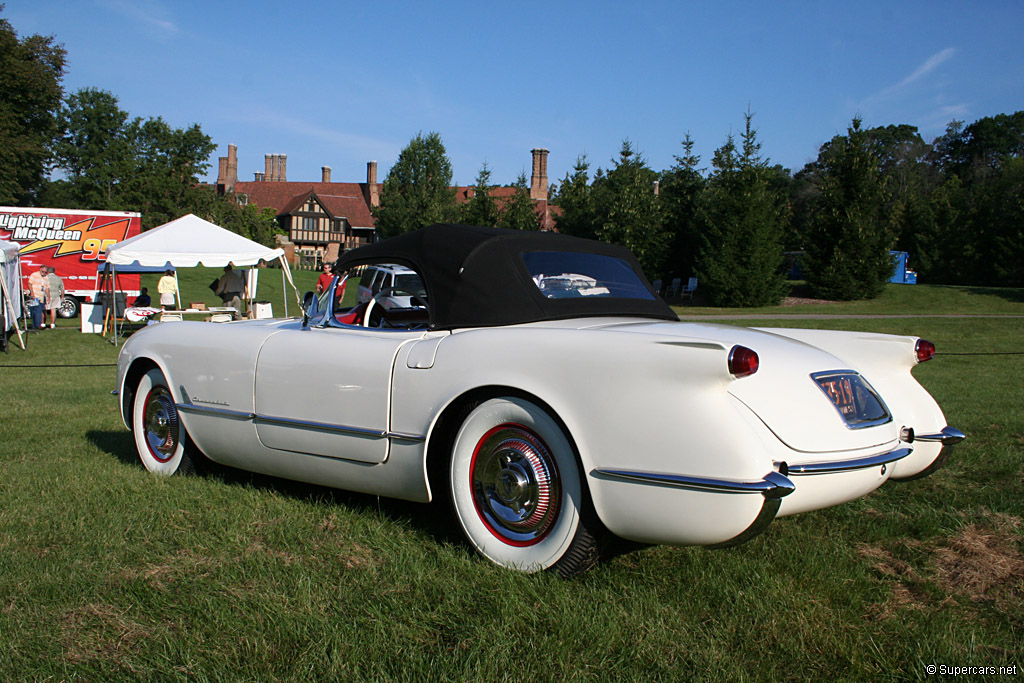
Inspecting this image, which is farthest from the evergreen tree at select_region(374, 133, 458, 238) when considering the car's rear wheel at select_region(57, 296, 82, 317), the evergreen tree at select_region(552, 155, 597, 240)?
the car's rear wheel at select_region(57, 296, 82, 317)

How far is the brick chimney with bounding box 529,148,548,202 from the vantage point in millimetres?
77812

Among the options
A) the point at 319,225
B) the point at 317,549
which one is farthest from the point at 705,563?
the point at 319,225

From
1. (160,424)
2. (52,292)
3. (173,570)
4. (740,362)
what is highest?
(740,362)

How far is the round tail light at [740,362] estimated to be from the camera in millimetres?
2596

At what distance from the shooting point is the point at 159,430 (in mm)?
4727

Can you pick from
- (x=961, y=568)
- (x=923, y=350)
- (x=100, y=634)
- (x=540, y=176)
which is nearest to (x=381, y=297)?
(x=100, y=634)

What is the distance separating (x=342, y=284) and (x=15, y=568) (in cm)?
194

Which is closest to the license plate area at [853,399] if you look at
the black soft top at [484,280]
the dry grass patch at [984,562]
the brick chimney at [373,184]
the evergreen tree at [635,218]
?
the dry grass patch at [984,562]

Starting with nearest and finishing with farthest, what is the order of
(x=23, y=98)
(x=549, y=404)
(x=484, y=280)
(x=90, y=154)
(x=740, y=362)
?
(x=740, y=362)
(x=549, y=404)
(x=484, y=280)
(x=23, y=98)
(x=90, y=154)

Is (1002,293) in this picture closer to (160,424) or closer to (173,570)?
(160,424)

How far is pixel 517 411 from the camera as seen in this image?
9.98 ft

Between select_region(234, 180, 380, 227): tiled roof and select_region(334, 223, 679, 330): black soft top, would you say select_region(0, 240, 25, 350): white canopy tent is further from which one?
select_region(234, 180, 380, 227): tiled roof

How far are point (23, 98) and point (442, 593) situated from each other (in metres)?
53.3

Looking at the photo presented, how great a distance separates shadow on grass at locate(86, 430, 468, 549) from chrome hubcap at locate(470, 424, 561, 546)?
0.31 m
